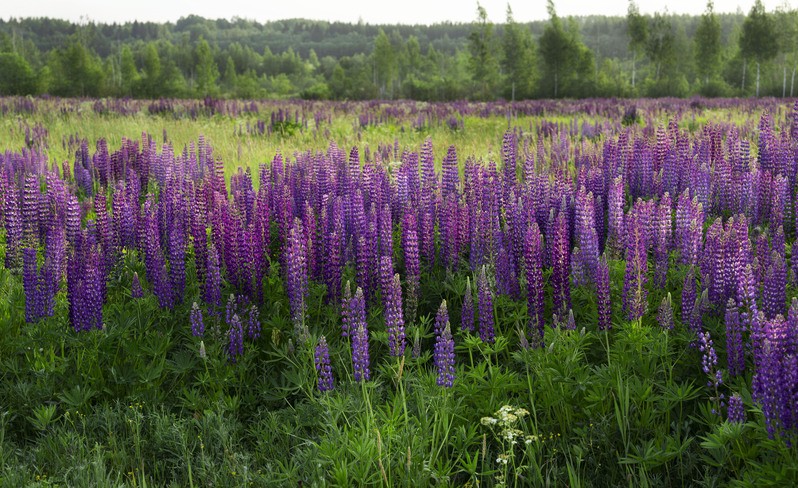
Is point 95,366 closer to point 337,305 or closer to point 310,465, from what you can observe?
point 337,305

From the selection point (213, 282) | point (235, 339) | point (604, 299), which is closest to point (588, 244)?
point (604, 299)

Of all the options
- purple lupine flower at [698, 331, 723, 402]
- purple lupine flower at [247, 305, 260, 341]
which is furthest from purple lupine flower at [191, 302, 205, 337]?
purple lupine flower at [698, 331, 723, 402]

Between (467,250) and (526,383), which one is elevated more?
(467,250)

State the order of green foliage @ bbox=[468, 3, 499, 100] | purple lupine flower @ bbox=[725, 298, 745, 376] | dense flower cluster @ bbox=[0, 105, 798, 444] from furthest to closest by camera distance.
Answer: green foliage @ bbox=[468, 3, 499, 100], dense flower cluster @ bbox=[0, 105, 798, 444], purple lupine flower @ bbox=[725, 298, 745, 376]

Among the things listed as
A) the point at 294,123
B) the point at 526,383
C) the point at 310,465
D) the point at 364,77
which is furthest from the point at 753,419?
the point at 364,77

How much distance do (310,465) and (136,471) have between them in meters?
0.95

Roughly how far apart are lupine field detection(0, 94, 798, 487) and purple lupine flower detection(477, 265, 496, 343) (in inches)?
0.9

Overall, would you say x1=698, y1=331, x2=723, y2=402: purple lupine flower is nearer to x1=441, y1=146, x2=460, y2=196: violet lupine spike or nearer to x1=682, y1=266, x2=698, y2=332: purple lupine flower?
x1=682, y1=266, x2=698, y2=332: purple lupine flower

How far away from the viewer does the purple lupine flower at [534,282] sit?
4023 millimetres

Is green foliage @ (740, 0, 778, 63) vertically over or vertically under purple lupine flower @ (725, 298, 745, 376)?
over

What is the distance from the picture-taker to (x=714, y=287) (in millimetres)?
3988

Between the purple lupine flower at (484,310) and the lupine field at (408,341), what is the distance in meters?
0.02

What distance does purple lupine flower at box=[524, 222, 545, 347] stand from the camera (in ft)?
13.2

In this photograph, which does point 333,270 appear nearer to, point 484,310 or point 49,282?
point 484,310
